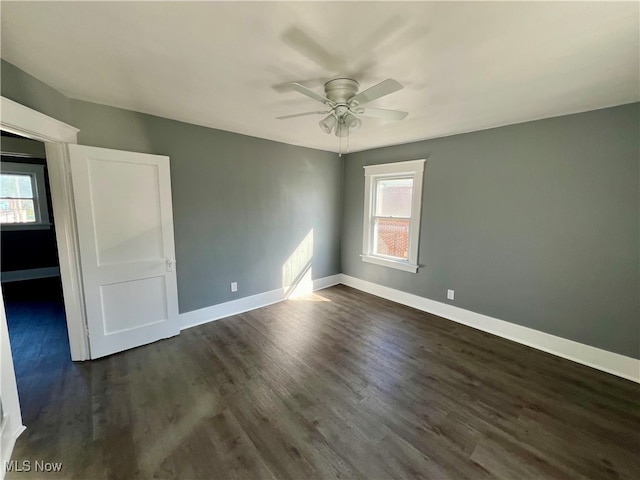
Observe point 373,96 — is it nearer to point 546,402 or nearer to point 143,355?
point 546,402

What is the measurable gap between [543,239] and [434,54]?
232 cm

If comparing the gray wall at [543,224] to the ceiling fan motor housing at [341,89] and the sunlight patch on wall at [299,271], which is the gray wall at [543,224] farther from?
the ceiling fan motor housing at [341,89]

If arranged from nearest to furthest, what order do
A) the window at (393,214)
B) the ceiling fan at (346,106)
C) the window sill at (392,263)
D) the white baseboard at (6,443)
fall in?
the white baseboard at (6,443) → the ceiling fan at (346,106) → the window at (393,214) → the window sill at (392,263)

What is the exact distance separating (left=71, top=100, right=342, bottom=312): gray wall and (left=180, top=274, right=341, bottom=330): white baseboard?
0.08 metres

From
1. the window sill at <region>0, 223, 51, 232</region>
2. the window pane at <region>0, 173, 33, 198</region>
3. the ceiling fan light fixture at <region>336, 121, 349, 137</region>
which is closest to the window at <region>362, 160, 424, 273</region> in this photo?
the ceiling fan light fixture at <region>336, 121, 349, 137</region>

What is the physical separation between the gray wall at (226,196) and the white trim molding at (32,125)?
197 mm

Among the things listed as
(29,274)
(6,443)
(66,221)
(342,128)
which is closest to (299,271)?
(342,128)

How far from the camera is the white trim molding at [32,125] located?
1.66m

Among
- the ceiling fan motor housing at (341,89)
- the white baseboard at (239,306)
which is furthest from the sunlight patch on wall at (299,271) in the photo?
the ceiling fan motor housing at (341,89)

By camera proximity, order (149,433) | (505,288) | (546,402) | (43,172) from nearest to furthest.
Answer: (149,433) < (546,402) < (505,288) < (43,172)

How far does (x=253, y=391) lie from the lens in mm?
2184

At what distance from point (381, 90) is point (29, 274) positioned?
6778 millimetres

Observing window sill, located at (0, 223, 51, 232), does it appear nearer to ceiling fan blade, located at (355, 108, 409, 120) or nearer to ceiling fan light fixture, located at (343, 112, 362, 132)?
ceiling fan light fixture, located at (343, 112, 362, 132)

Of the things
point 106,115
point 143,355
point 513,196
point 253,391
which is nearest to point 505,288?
point 513,196
